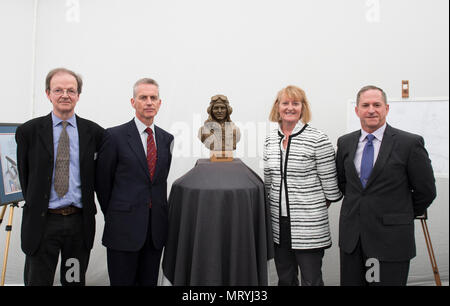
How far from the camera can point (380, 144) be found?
1.96 metres

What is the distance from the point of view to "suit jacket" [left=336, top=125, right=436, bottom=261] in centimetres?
186

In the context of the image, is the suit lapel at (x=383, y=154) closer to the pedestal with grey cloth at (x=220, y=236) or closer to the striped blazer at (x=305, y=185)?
the striped blazer at (x=305, y=185)

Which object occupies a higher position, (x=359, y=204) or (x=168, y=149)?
(x=168, y=149)

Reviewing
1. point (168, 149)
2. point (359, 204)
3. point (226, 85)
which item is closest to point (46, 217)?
point (168, 149)

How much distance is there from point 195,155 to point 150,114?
167 cm

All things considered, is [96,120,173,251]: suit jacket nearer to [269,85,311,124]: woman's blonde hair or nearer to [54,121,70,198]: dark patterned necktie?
[54,121,70,198]: dark patterned necktie

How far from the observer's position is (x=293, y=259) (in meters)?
2.12

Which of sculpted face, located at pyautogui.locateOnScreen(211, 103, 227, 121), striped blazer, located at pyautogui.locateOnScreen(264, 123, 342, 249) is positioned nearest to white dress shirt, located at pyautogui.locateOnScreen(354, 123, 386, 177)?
striped blazer, located at pyautogui.locateOnScreen(264, 123, 342, 249)

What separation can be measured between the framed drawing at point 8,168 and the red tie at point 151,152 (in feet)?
4.61

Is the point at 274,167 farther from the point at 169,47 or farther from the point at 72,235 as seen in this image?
the point at 169,47

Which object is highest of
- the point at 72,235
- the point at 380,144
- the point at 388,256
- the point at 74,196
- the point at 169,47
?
the point at 169,47

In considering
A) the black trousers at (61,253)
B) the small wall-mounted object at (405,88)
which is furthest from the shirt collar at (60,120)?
the small wall-mounted object at (405,88)

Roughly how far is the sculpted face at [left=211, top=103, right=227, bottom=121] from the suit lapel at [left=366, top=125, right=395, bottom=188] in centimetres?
103

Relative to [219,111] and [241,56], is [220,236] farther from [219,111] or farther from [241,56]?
[241,56]
